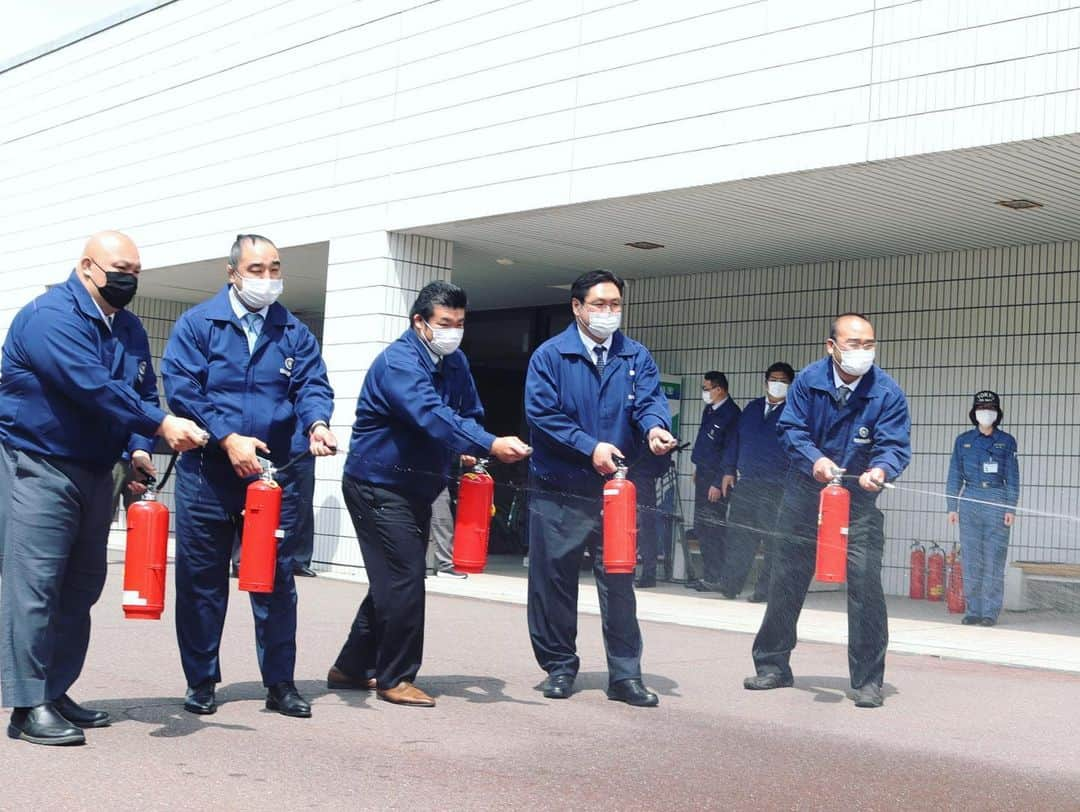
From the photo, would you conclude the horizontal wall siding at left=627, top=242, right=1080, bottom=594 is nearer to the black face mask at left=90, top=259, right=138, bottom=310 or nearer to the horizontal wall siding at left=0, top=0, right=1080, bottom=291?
the horizontal wall siding at left=0, top=0, right=1080, bottom=291

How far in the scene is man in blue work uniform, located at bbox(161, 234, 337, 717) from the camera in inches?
229

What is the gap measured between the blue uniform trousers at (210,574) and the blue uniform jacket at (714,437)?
25.8ft

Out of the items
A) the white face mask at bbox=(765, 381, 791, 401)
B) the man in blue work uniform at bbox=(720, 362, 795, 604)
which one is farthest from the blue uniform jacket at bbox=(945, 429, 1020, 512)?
the man in blue work uniform at bbox=(720, 362, 795, 604)

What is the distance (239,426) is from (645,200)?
6.54 metres

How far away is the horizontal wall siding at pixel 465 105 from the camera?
381 inches

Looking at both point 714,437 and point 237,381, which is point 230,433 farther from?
point 714,437

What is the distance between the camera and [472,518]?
21.0 feet

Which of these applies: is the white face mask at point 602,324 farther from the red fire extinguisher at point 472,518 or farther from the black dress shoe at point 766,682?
the black dress shoe at point 766,682

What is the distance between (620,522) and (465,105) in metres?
7.76

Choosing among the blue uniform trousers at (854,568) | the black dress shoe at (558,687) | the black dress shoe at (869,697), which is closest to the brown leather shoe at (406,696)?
the black dress shoe at (558,687)

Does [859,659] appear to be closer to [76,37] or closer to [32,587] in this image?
[32,587]

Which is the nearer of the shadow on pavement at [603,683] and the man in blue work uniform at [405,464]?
the man in blue work uniform at [405,464]

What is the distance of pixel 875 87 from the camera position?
32.7ft

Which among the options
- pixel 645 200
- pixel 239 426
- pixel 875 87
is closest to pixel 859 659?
pixel 239 426
